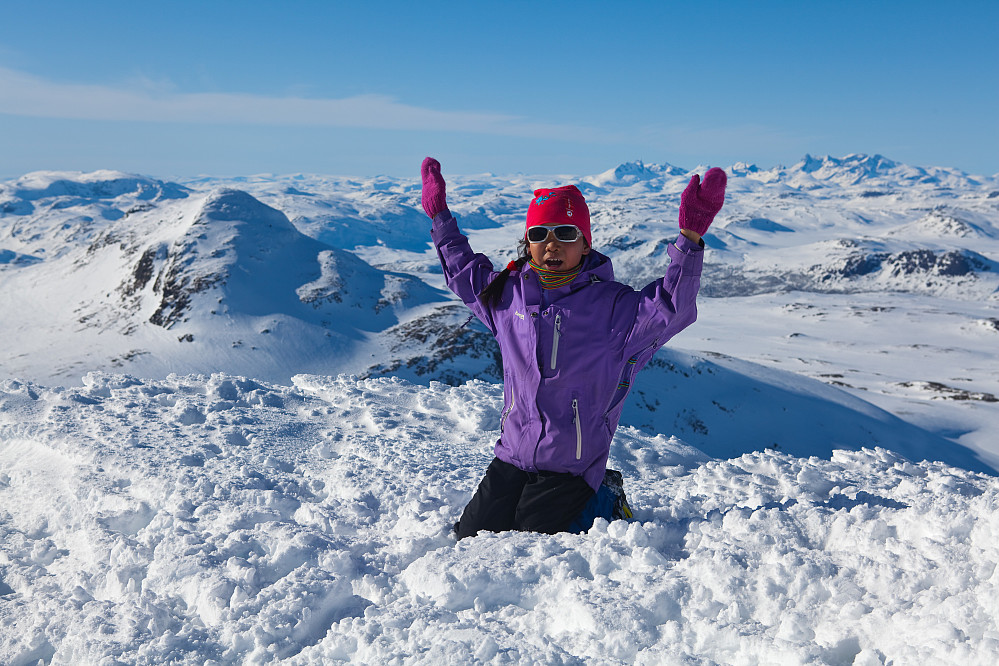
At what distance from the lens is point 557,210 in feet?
14.3

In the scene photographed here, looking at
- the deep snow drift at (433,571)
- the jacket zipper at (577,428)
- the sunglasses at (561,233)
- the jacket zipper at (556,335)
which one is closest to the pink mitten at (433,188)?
the sunglasses at (561,233)

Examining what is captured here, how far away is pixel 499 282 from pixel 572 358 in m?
0.81

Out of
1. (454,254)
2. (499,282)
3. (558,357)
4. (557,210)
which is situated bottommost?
(558,357)

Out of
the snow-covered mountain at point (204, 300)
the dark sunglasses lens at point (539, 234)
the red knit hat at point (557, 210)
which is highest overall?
the red knit hat at point (557, 210)

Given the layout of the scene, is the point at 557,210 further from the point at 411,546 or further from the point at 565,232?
the point at 411,546

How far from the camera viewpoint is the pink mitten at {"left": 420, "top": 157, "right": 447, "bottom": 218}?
500 centimetres

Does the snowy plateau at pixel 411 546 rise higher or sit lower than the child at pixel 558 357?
lower

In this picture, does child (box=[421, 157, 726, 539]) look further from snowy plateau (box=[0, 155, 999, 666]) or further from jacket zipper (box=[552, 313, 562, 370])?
snowy plateau (box=[0, 155, 999, 666])

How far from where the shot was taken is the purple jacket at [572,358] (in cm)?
427

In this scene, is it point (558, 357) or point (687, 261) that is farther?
point (558, 357)

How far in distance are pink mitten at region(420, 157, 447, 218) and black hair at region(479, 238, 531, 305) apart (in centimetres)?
78

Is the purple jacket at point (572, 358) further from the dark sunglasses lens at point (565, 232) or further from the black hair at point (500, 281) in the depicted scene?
the dark sunglasses lens at point (565, 232)

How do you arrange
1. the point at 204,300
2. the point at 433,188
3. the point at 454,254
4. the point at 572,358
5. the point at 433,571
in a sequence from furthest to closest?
the point at 204,300
the point at 433,188
the point at 454,254
the point at 572,358
the point at 433,571

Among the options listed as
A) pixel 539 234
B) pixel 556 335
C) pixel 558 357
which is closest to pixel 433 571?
pixel 558 357
